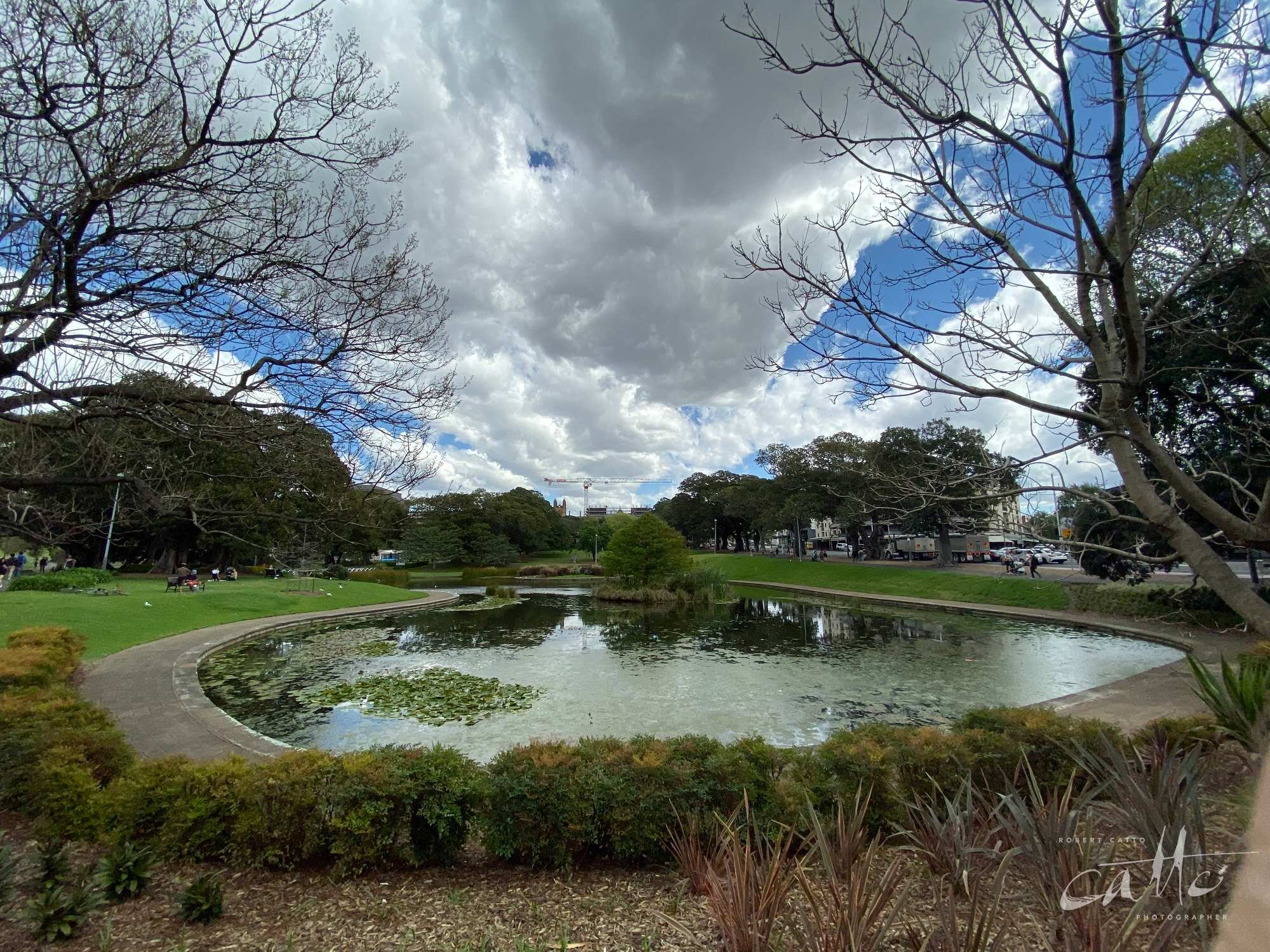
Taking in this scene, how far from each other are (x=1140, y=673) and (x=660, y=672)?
896 cm

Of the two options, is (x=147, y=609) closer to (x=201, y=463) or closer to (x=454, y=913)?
(x=201, y=463)

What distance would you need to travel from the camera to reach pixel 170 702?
8.88 metres

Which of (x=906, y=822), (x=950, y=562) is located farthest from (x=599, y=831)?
(x=950, y=562)

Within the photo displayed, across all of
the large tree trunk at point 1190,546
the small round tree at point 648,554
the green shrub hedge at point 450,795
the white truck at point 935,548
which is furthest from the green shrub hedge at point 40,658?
the white truck at point 935,548

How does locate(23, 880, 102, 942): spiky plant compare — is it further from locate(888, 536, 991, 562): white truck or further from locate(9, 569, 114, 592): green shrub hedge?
locate(888, 536, 991, 562): white truck

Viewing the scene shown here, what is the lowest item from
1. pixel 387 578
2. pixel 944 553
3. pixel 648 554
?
pixel 387 578

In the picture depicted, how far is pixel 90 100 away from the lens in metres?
3.07

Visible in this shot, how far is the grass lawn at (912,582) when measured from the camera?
23391mm

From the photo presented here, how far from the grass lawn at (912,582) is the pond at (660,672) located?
12.0 feet

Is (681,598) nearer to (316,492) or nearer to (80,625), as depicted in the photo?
(80,625)

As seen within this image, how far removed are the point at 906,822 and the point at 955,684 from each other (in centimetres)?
834

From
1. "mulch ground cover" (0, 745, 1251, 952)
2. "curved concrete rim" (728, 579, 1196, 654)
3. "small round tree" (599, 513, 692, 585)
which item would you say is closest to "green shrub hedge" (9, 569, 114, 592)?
"small round tree" (599, 513, 692, 585)

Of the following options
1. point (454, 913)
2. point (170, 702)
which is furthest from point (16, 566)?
point (454, 913)

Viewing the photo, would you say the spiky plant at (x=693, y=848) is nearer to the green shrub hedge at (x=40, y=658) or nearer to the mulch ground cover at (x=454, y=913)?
the mulch ground cover at (x=454, y=913)
